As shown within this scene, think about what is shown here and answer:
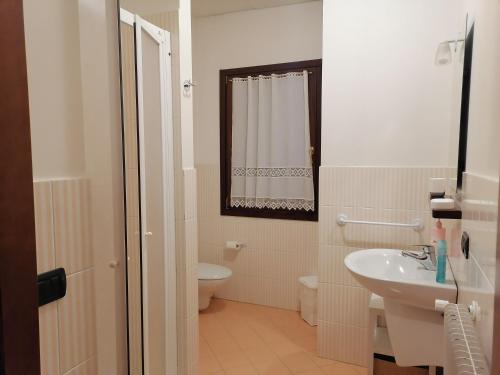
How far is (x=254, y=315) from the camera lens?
3031 mm

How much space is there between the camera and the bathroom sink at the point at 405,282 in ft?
4.51

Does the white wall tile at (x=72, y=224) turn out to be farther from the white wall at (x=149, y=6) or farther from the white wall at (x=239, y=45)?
the white wall at (x=239, y=45)

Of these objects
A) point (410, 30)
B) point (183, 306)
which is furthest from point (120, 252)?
point (410, 30)

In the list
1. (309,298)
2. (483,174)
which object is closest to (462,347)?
(483,174)

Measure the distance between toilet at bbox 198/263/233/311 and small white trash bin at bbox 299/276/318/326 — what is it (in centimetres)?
63

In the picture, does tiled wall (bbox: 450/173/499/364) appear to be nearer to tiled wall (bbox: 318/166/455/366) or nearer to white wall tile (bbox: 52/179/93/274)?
tiled wall (bbox: 318/166/455/366)

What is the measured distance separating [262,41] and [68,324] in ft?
8.94

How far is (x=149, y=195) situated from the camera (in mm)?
1438

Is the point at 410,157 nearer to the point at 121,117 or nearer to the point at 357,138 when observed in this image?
the point at 357,138

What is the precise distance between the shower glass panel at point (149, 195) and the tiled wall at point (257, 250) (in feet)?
4.84

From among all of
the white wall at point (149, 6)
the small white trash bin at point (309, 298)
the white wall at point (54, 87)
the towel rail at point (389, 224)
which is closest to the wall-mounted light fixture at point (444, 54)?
the towel rail at point (389, 224)

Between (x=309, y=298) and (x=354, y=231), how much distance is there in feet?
2.74

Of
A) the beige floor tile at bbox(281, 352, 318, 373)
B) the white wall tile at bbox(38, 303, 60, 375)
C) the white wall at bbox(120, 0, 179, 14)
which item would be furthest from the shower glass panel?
the beige floor tile at bbox(281, 352, 318, 373)

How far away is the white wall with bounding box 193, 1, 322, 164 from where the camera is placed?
2.88 m
